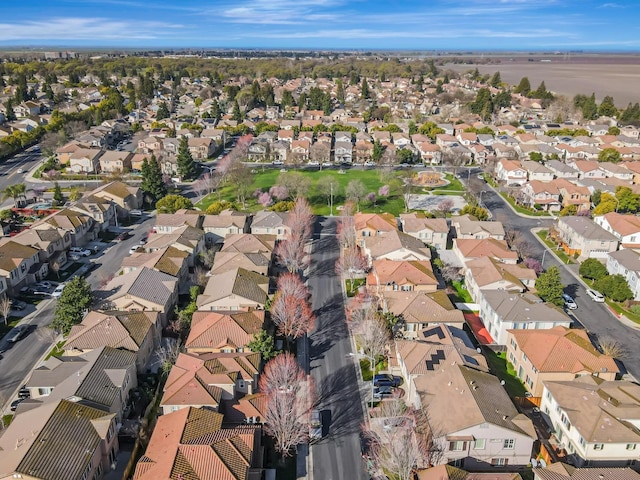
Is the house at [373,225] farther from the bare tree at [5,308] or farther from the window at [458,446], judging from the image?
the bare tree at [5,308]

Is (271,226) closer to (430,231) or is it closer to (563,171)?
(430,231)

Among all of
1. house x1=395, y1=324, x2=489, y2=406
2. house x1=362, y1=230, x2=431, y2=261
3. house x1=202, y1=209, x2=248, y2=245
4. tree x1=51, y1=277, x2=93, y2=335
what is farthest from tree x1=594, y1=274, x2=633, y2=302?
tree x1=51, y1=277, x2=93, y2=335

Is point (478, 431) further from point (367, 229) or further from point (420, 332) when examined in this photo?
point (367, 229)

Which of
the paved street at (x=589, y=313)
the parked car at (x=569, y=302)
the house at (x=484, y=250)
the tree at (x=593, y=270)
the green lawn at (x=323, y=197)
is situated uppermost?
the house at (x=484, y=250)

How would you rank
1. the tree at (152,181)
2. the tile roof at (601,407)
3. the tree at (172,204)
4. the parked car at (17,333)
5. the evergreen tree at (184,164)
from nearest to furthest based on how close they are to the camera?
the tile roof at (601,407) < the parked car at (17,333) < the tree at (172,204) < the tree at (152,181) < the evergreen tree at (184,164)

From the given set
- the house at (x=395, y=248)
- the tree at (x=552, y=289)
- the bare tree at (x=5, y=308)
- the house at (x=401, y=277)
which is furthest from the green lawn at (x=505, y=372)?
the bare tree at (x=5, y=308)

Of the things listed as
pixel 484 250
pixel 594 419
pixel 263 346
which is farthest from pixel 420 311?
pixel 484 250

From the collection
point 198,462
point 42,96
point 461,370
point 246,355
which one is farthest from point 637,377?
point 42,96
